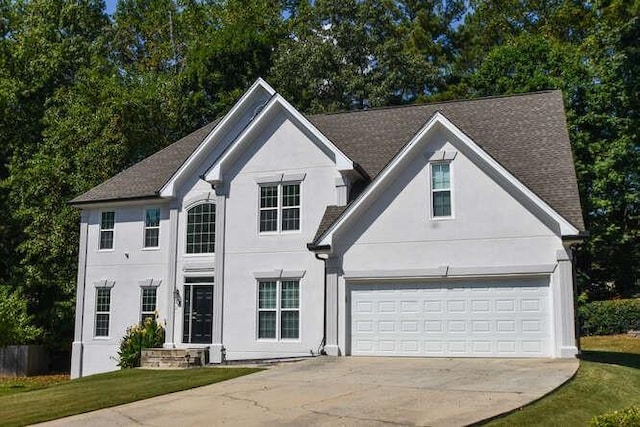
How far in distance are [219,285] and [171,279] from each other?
85.9 inches

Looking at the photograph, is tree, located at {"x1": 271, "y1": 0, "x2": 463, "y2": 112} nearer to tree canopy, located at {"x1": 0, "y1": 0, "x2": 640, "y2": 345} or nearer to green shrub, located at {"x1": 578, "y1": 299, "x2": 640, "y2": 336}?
tree canopy, located at {"x1": 0, "y1": 0, "x2": 640, "y2": 345}

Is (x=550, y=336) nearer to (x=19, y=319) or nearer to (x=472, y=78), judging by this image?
(x=19, y=319)

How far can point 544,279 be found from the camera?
1781cm

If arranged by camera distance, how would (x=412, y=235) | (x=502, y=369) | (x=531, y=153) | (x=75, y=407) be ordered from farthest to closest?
1. (x=531, y=153)
2. (x=412, y=235)
3. (x=502, y=369)
4. (x=75, y=407)

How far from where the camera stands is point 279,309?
21281 mm

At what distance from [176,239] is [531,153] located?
11954 mm

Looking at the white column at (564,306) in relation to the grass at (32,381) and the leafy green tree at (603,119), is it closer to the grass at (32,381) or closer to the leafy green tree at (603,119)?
the leafy green tree at (603,119)

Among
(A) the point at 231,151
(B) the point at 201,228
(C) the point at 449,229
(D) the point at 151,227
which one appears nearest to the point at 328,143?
(A) the point at 231,151

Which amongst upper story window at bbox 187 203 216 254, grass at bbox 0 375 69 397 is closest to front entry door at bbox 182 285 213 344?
upper story window at bbox 187 203 216 254

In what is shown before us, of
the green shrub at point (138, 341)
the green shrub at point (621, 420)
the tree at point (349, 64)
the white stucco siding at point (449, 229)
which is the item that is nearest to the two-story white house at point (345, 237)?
the white stucco siding at point (449, 229)

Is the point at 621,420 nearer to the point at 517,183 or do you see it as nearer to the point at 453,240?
the point at 517,183

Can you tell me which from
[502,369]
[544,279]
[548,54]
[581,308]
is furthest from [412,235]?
[548,54]

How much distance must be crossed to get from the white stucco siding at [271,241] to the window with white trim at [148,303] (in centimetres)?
347

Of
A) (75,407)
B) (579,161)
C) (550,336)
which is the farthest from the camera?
(579,161)
